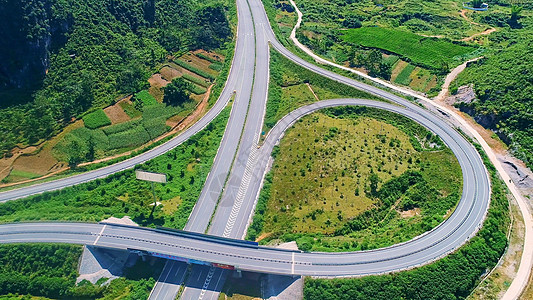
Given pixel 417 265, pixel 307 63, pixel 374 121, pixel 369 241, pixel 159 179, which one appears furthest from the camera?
pixel 307 63

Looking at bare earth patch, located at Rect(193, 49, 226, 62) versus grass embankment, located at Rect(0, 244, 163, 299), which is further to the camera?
bare earth patch, located at Rect(193, 49, 226, 62)

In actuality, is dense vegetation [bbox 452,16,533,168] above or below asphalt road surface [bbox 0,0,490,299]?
above

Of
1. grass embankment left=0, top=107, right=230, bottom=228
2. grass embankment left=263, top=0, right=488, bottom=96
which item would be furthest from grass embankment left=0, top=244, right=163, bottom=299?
grass embankment left=263, top=0, right=488, bottom=96

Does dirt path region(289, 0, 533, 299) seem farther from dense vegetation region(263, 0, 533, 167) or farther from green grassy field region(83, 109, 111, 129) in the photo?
green grassy field region(83, 109, 111, 129)

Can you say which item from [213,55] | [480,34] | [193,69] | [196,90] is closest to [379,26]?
[480,34]

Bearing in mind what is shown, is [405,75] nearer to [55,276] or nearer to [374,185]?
[374,185]

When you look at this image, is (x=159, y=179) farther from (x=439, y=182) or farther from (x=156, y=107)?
(x=439, y=182)

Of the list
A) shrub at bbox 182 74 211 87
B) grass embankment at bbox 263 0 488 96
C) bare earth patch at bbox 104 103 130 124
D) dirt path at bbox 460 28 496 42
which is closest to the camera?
bare earth patch at bbox 104 103 130 124

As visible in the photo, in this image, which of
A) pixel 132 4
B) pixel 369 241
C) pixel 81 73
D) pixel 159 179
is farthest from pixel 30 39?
pixel 369 241
